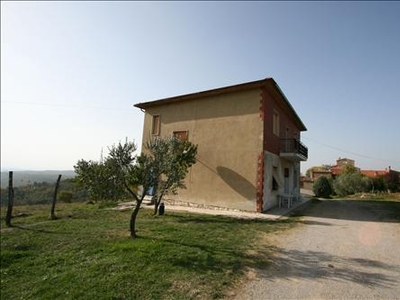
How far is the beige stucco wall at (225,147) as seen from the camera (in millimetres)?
13323

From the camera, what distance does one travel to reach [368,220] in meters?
11.0

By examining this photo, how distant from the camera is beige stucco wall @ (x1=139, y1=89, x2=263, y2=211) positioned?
13.3 m

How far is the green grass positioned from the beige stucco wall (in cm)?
319

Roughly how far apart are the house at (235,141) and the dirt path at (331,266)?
15.0 feet

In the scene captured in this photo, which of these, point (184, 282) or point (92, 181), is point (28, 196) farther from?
point (184, 282)

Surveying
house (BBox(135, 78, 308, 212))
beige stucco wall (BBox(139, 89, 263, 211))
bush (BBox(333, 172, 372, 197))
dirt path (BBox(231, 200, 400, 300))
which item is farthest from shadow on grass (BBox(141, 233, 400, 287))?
bush (BBox(333, 172, 372, 197))

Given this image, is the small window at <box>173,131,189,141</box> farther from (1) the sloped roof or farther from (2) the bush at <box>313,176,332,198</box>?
(2) the bush at <box>313,176,332,198</box>

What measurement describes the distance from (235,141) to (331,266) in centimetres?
901

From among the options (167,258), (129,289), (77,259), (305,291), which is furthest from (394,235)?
(77,259)

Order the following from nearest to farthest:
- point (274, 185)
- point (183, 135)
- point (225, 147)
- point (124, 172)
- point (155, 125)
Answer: point (124, 172)
point (225, 147)
point (274, 185)
point (183, 135)
point (155, 125)

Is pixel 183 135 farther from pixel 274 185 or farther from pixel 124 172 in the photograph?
pixel 124 172

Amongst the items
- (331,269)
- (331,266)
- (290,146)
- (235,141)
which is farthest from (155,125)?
(331,269)

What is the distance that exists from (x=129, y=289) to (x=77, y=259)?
2710 mm

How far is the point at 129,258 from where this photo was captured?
19.7 ft
